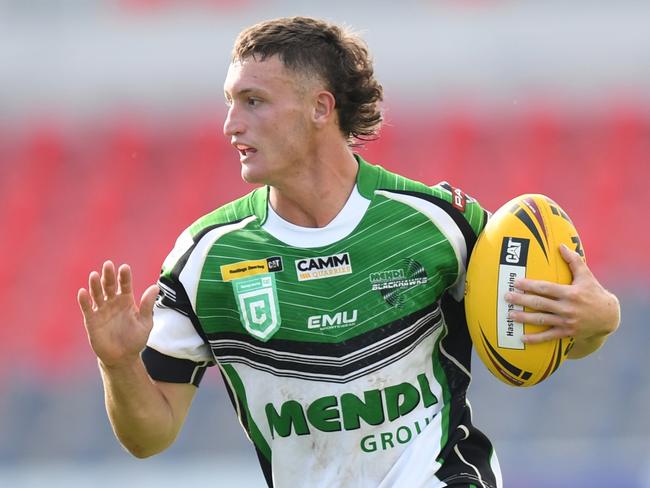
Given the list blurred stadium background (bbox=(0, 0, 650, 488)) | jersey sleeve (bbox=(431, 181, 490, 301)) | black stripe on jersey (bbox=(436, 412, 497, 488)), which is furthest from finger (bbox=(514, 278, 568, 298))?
blurred stadium background (bbox=(0, 0, 650, 488))

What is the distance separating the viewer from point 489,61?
1137 cm

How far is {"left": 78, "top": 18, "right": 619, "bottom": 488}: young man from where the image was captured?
14.5 feet

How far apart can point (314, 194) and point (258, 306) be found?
425 millimetres

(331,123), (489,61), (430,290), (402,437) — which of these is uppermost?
(489,61)

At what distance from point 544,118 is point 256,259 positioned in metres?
7.09

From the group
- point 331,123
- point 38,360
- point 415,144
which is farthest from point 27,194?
point 331,123

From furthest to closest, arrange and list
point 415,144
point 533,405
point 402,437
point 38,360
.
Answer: point 415,144 < point 38,360 < point 533,405 < point 402,437

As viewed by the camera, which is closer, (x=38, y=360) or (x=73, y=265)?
(x=38, y=360)

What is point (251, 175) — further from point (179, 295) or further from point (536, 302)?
point (536, 302)

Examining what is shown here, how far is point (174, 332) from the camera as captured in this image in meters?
4.52

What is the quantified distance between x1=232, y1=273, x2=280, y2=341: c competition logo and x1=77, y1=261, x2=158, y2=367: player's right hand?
1.09 ft

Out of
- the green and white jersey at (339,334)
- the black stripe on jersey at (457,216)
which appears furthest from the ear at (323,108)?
the black stripe on jersey at (457,216)

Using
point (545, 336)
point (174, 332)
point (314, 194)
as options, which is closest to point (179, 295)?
point (174, 332)

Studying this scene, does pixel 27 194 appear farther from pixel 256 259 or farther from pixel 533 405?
pixel 256 259
